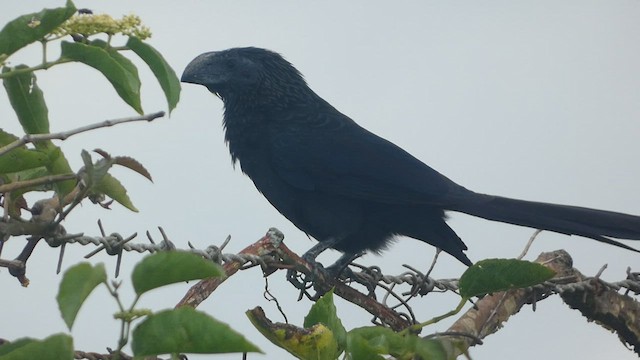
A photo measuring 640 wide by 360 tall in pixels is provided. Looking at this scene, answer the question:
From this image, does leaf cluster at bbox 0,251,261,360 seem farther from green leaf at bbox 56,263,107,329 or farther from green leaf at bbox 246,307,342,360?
green leaf at bbox 246,307,342,360

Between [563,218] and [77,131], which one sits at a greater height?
[563,218]

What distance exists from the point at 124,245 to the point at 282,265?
0.60m

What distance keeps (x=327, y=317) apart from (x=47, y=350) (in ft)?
2.08

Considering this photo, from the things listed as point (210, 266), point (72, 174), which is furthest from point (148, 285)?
point (72, 174)

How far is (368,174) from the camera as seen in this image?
14.2ft

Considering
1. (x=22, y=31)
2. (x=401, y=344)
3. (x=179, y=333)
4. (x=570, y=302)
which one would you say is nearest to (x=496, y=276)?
(x=401, y=344)

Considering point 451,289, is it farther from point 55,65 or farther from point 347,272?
point 55,65

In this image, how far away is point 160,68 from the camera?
1.71 metres

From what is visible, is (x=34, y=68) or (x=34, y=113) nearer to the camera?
(x=34, y=68)

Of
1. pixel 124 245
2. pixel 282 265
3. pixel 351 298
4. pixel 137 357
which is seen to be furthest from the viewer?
pixel 351 298

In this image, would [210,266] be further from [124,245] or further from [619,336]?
[619,336]

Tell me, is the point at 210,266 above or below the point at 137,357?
above

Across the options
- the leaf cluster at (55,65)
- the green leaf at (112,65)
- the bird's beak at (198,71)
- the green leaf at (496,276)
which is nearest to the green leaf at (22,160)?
the leaf cluster at (55,65)

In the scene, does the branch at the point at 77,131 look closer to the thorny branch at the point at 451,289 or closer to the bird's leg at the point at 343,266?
the thorny branch at the point at 451,289
